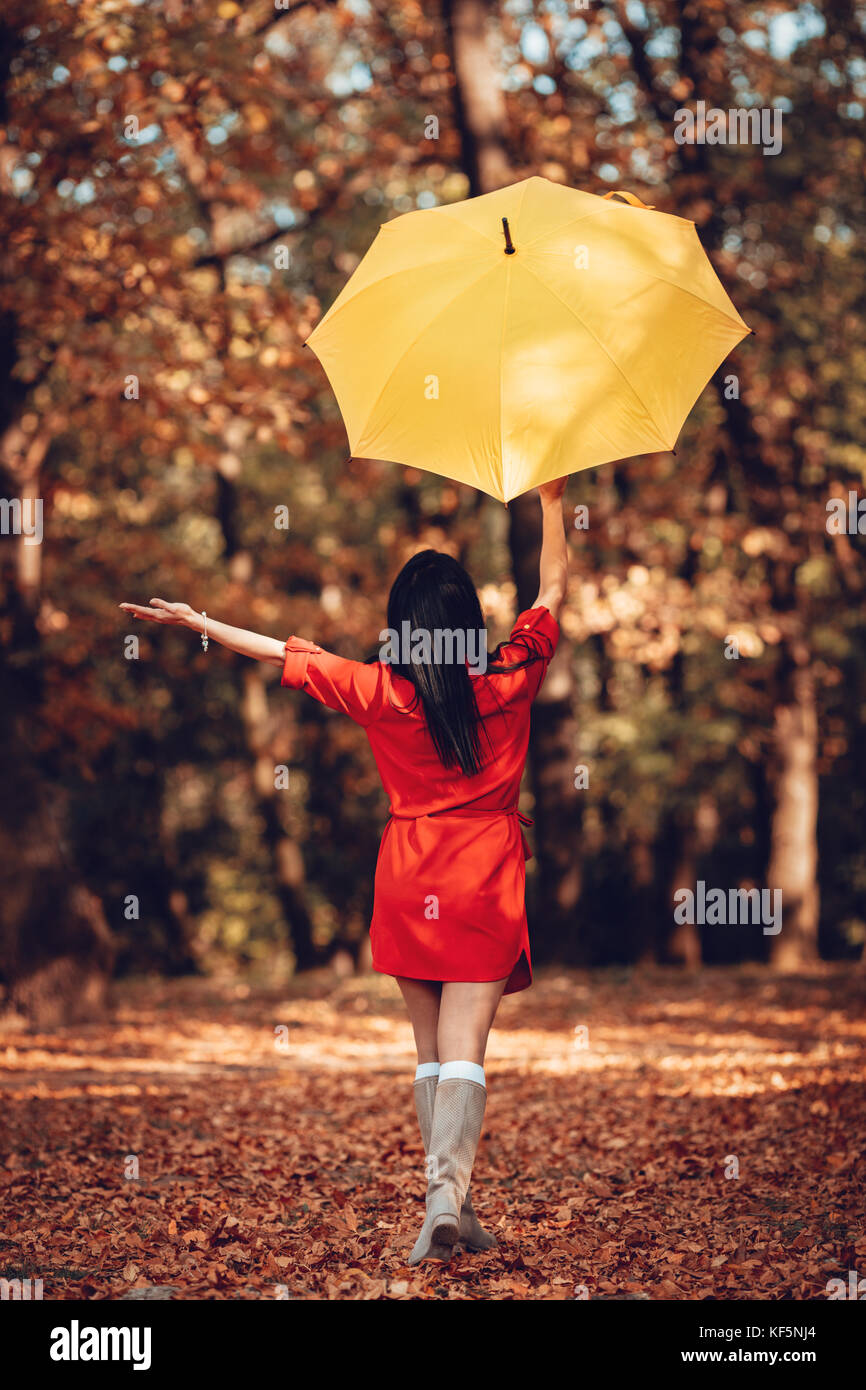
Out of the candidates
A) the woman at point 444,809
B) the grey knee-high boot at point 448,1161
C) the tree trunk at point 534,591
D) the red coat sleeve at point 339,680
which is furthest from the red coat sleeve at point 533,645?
the tree trunk at point 534,591

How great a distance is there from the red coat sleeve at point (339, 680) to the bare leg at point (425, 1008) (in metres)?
0.86

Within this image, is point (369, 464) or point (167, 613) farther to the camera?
point (369, 464)

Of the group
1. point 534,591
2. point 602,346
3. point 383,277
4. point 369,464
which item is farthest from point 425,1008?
point 369,464

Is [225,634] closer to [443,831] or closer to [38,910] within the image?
[443,831]

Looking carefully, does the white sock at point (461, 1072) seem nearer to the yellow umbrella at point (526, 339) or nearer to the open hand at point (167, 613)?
the open hand at point (167, 613)

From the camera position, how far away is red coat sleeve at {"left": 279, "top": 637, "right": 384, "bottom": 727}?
13.6 ft

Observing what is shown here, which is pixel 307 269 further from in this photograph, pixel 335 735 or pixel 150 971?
pixel 150 971

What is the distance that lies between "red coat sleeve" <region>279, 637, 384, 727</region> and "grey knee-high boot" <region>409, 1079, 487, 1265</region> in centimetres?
118

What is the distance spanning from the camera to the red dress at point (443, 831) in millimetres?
4184

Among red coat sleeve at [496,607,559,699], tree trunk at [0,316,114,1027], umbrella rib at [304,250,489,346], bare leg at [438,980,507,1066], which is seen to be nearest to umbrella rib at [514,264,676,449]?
umbrella rib at [304,250,489,346]

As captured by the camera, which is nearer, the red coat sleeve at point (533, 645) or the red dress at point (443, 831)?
the red dress at point (443, 831)

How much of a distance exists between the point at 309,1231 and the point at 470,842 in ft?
6.18

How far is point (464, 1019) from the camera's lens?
13.9 ft

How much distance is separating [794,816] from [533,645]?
1325 centimetres
